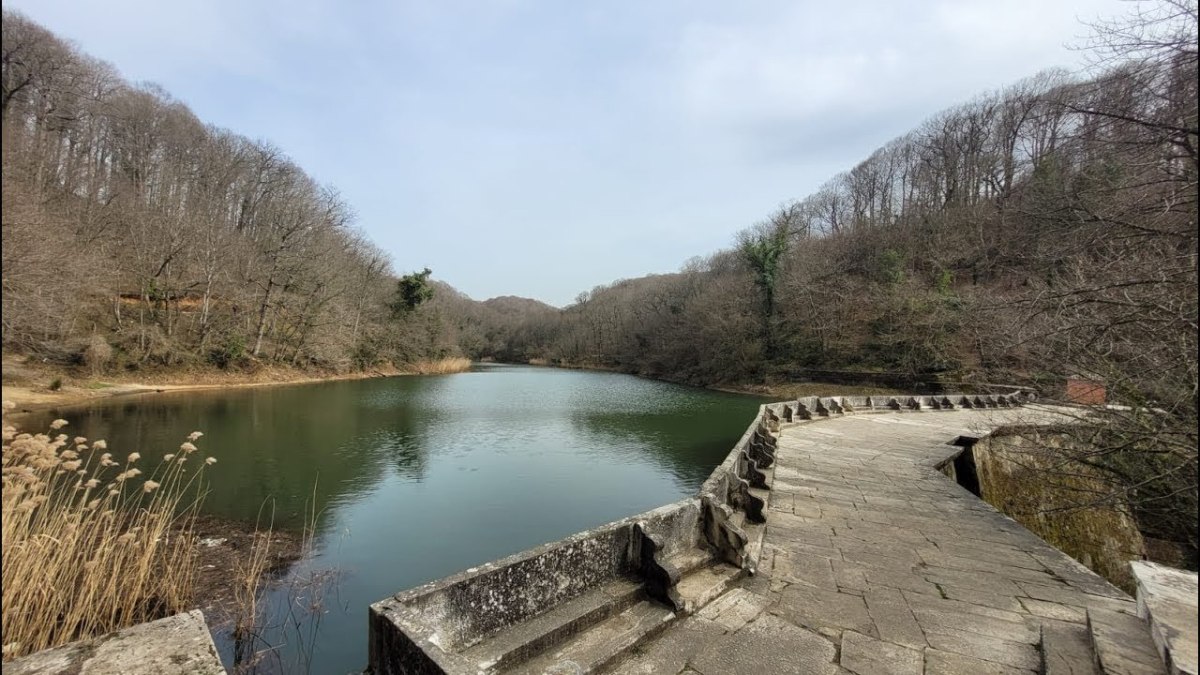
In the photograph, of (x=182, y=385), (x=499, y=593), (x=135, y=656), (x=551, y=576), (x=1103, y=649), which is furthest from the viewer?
(x=182, y=385)

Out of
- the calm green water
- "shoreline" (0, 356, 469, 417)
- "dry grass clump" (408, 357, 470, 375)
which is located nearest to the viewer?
the calm green water

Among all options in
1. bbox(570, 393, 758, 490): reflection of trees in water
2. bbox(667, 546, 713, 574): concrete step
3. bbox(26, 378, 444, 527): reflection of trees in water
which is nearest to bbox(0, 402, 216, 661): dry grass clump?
bbox(26, 378, 444, 527): reflection of trees in water

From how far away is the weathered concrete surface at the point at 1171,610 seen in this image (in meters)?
1.82

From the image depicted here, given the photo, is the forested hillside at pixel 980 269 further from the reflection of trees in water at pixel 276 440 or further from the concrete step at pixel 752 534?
the reflection of trees in water at pixel 276 440

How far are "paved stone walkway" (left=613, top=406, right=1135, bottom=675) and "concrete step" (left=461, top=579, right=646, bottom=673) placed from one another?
0.29m

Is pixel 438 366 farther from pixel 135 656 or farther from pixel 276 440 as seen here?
pixel 135 656

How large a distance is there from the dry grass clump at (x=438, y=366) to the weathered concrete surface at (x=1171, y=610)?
1629 inches

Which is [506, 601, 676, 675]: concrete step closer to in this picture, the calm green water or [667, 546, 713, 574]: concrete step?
[667, 546, 713, 574]: concrete step

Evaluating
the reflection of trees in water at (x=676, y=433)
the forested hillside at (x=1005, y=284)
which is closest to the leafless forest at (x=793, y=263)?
the forested hillside at (x=1005, y=284)

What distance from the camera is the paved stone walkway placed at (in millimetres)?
2820

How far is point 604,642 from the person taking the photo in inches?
109

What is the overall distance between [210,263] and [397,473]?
73.2ft

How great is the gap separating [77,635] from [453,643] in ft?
11.6

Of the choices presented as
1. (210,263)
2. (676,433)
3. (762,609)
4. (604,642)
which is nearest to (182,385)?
(210,263)
